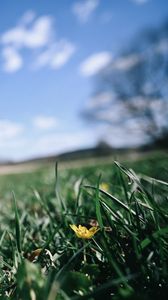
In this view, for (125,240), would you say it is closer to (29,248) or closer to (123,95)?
(29,248)

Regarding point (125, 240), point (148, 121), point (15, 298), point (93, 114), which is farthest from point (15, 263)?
point (93, 114)

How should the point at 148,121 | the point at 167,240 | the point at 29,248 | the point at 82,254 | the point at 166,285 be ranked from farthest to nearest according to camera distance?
the point at 148,121 → the point at 29,248 → the point at 82,254 → the point at 167,240 → the point at 166,285

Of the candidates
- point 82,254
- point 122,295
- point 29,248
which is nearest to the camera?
point 122,295

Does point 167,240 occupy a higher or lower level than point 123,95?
lower

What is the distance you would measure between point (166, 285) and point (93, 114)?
85.6ft

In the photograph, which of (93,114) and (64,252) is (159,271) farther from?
(93,114)

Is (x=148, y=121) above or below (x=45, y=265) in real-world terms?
above

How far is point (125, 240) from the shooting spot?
3.09 feet

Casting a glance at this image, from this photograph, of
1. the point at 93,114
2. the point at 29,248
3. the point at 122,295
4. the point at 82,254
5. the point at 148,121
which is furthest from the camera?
the point at 93,114

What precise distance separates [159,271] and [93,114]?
26.1m

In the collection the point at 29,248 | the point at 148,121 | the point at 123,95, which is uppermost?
the point at 123,95

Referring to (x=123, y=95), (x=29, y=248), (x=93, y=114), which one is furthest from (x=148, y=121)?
(x=29, y=248)

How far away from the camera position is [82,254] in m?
1.00

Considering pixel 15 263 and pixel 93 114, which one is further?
pixel 93 114
